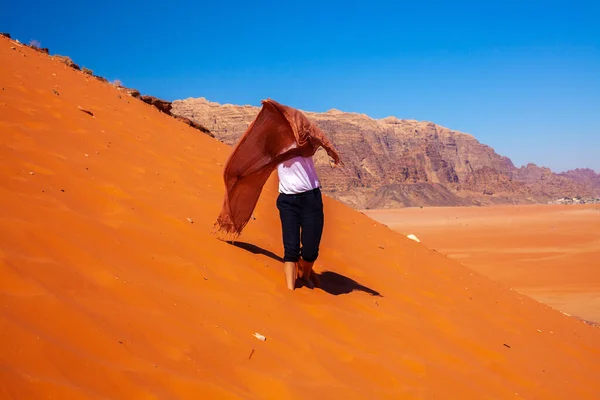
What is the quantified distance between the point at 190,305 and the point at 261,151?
6.33 ft

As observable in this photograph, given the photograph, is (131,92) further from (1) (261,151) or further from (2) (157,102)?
(1) (261,151)

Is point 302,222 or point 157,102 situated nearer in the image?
point 302,222

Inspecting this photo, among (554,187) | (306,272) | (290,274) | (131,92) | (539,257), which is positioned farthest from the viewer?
(554,187)

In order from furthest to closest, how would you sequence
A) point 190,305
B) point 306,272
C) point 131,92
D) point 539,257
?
point 539,257 < point 131,92 < point 306,272 < point 190,305

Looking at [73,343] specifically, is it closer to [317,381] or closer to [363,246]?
[317,381]

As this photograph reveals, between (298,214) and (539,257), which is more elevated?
(298,214)

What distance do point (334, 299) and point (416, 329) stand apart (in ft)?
2.50

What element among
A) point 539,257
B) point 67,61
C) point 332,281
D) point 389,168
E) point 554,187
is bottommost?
point 539,257

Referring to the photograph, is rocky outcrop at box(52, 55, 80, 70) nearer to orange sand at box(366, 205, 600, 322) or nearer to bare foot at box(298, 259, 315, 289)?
bare foot at box(298, 259, 315, 289)

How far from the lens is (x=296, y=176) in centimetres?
468

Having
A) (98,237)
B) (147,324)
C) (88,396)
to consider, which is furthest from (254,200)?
(88,396)

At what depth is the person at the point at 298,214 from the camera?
460 centimetres

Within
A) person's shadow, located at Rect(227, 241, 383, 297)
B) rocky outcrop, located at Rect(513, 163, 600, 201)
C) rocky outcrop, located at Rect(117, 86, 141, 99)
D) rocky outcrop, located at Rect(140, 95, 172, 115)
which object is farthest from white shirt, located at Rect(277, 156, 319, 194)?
rocky outcrop, located at Rect(513, 163, 600, 201)

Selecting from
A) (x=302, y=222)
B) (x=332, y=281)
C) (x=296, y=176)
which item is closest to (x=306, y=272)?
(x=302, y=222)
